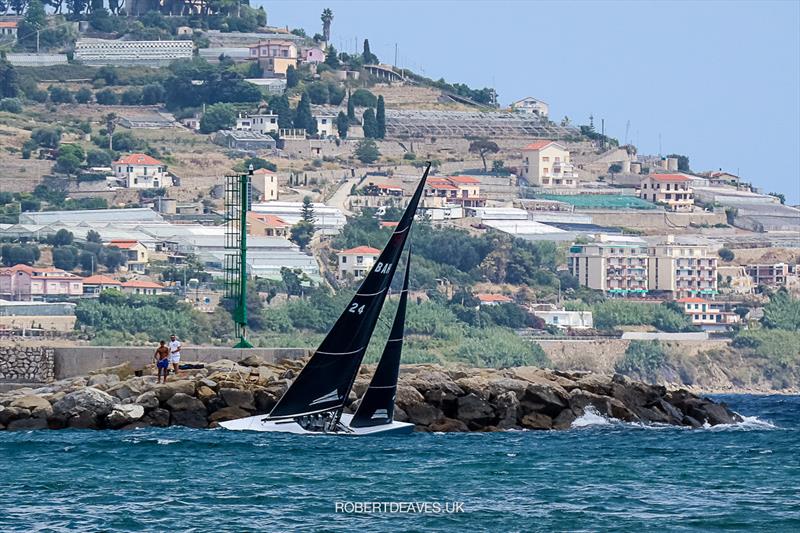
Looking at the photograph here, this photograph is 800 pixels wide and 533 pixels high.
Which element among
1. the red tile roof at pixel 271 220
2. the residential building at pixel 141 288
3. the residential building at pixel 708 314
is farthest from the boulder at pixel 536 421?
the red tile roof at pixel 271 220

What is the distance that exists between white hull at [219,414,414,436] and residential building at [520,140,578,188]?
128m

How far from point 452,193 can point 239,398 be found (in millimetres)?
115033

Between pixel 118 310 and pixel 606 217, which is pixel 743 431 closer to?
pixel 118 310

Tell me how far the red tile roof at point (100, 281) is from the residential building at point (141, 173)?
2810 cm

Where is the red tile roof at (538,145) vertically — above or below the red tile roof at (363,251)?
above

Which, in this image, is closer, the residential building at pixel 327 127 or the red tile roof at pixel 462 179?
the red tile roof at pixel 462 179

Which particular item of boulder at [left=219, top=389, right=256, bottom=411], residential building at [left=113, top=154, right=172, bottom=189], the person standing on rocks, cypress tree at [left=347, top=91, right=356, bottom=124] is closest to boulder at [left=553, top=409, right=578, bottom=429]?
boulder at [left=219, top=389, right=256, bottom=411]

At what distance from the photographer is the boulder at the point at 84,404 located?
32.7 m

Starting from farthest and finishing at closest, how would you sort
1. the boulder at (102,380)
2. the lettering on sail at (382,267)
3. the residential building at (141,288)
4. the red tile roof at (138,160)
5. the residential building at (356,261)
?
the red tile roof at (138,160)
the residential building at (356,261)
the residential building at (141,288)
the boulder at (102,380)
the lettering on sail at (382,267)

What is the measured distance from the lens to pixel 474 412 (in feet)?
114

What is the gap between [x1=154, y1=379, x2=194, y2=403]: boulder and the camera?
33.1m

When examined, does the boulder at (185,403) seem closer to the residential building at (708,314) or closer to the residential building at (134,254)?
the residential building at (134,254)

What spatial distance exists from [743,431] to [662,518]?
47.0 feet

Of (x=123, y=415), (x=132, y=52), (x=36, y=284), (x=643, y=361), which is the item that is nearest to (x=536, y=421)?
(x=123, y=415)
